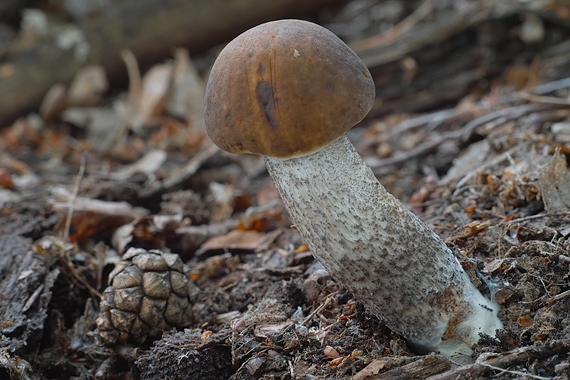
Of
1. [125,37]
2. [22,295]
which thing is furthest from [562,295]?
[125,37]

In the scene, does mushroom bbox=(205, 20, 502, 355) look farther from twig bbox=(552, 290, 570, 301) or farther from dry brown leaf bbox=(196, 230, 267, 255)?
dry brown leaf bbox=(196, 230, 267, 255)

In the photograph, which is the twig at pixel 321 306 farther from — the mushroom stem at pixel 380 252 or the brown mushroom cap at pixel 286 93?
the brown mushroom cap at pixel 286 93

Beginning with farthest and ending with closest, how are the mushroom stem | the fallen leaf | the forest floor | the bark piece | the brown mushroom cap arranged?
the fallen leaf → the bark piece → the forest floor → the mushroom stem → the brown mushroom cap

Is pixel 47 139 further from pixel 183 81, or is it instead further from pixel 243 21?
pixel 243 21

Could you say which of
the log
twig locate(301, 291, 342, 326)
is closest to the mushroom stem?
twig locate(301, 291, 342, 326)

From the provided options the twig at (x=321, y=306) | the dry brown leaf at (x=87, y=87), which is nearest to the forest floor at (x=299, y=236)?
the twig at (x=321, y=306)

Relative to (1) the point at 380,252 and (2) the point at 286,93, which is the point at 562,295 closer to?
(1) the point at 380,252
